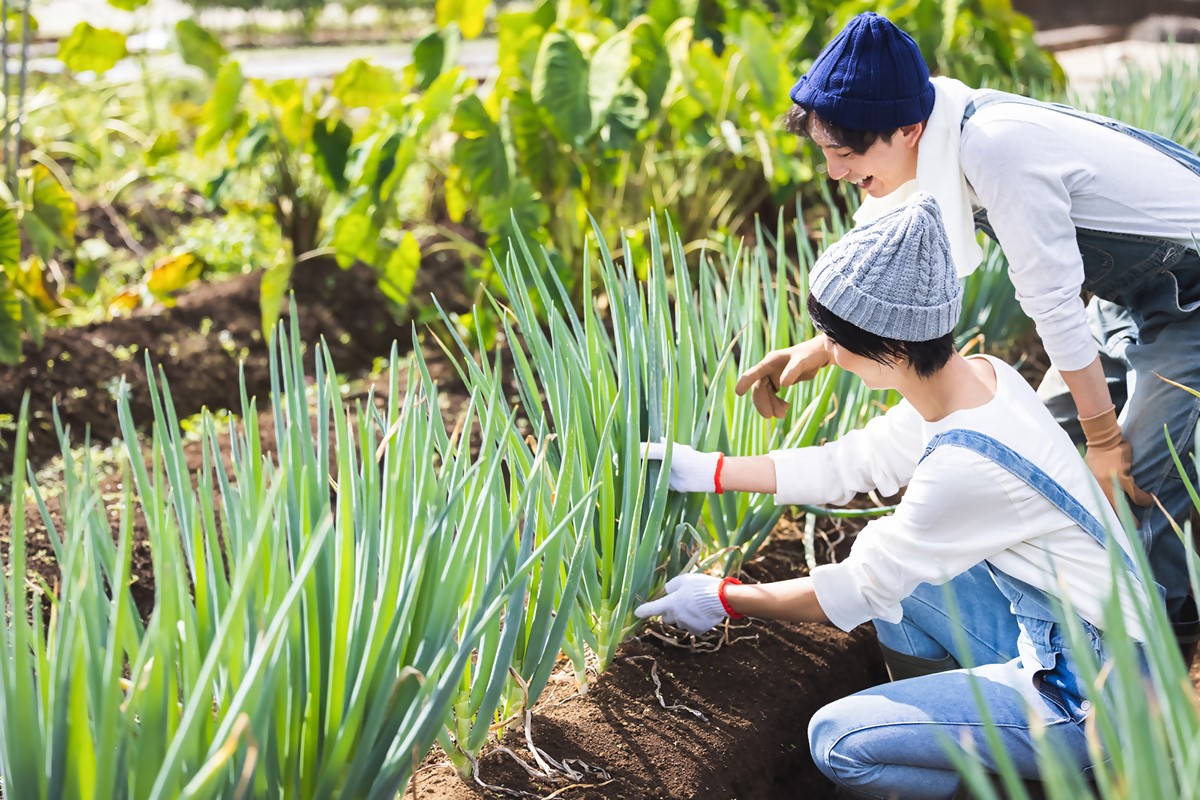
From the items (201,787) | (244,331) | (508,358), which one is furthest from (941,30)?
(201,787)

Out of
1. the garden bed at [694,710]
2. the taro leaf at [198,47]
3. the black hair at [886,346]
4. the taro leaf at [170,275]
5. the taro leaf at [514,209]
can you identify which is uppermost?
the taro leaf at [198,47]

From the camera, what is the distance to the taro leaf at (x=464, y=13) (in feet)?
13.3

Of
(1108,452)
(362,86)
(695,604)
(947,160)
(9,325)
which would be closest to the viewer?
Answer: (695,604)

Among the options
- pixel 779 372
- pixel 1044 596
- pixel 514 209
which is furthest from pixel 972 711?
pixel 514 209

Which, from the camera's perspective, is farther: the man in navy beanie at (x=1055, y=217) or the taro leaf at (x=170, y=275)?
the taro leaf at (x=170, y=275)

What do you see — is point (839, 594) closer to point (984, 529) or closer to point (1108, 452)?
point (984, 529)

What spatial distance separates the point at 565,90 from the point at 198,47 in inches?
56.3

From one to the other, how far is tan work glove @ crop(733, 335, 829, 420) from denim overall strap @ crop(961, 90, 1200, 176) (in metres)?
0.39

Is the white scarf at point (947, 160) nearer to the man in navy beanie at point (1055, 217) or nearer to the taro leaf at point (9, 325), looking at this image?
the man in navy beanie at point (1055, 217)

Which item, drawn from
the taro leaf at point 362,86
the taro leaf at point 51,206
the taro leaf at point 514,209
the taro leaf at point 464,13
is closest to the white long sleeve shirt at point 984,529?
the taro leaf at point 514,209

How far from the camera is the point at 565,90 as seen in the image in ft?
10.8

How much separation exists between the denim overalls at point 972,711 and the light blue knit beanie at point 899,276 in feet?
0.49

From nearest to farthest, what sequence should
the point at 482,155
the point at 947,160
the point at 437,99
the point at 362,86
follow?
the point at 947,160 < the point at 437,99 < the point at 482,155 < the point at 362,86

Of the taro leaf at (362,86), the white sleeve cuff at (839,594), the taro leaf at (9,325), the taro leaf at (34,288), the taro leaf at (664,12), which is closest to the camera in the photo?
the white sleeve cuff at (839,594)
